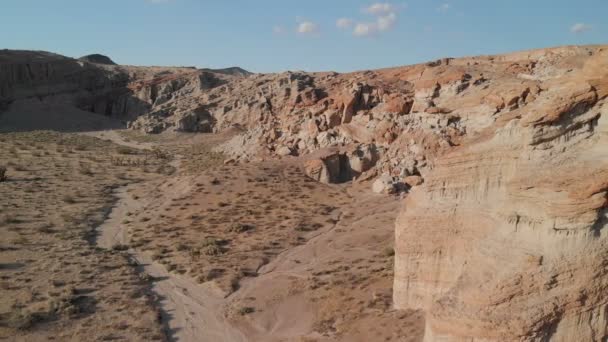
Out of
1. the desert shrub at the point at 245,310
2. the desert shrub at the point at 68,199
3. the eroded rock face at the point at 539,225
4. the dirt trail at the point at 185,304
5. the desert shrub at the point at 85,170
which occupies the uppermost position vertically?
the eroded rock face at the point at 539,225

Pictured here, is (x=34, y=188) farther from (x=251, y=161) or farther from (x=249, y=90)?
(x=249, y=90)

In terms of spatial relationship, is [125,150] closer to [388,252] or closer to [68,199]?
[68,199]

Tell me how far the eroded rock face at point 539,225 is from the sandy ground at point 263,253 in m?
3.26

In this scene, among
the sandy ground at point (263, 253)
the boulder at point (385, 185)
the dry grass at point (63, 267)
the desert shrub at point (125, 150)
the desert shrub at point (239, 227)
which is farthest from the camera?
the desert shrub at point (125, 150)

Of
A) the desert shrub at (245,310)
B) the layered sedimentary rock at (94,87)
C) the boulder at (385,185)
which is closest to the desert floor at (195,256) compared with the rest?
the desert shrub at (245,310)

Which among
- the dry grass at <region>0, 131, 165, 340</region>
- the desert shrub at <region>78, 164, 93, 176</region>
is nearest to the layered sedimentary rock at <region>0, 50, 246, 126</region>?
the desert shrub at <region>78, 164, 93, 176</region>

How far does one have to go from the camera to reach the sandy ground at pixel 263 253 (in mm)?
16469

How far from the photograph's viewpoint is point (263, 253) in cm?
2433

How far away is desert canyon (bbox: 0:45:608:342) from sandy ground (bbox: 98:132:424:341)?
11 centimetres

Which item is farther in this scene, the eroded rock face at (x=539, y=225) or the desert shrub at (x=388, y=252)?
the desert shrub at (x=388, y=252)

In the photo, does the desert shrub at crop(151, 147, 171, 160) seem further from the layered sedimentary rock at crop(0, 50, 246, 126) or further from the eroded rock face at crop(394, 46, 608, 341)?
the eroded rock face at crop(394, 46, 608, 341)

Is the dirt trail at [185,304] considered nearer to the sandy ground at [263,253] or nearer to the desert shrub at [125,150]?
the sandy ground at [263,253]

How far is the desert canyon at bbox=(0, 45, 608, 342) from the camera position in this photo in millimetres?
9703

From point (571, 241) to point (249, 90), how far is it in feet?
184
